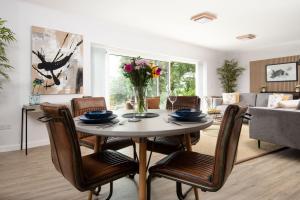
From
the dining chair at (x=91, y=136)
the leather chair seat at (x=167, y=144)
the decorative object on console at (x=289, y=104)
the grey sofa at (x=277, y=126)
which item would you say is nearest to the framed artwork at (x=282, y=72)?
the decorative object on console at (x=289, y=104)

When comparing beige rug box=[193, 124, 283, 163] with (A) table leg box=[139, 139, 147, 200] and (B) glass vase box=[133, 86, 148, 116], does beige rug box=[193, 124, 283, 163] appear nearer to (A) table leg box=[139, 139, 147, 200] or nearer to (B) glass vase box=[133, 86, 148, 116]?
(B) glass vase box=[133, 86, 148, 116]

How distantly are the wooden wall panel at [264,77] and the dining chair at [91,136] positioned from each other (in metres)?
5.97

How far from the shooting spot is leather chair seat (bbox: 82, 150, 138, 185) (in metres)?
1.18

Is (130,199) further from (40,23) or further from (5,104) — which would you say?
(40,23)

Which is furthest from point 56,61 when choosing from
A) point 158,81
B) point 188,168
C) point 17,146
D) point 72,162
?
point 188,168

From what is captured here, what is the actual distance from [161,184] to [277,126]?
1883mm

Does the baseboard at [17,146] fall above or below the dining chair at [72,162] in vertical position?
below

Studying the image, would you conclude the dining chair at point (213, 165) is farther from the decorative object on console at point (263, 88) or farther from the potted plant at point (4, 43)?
the decorative object on console at point (263, 88)

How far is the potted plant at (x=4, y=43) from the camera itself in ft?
9.39

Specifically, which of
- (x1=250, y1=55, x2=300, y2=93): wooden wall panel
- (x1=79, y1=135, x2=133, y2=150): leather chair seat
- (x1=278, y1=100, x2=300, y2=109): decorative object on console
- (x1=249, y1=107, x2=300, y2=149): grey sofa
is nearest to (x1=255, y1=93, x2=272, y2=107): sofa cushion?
(x1=250, y1=55, x2=300, y2=93): wooden wall panel

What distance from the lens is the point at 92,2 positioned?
11.0 ft

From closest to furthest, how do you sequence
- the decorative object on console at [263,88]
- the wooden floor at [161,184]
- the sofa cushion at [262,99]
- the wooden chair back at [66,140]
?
the wooden chair back at [66,140]
the wooden floor at [161,184]
the sofa cushion at [262,99]
the decorative object on console at [263,88]

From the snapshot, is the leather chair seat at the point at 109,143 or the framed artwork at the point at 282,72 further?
the framed artwork at the point at 282,72

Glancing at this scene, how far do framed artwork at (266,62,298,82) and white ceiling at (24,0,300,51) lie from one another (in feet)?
3.27
